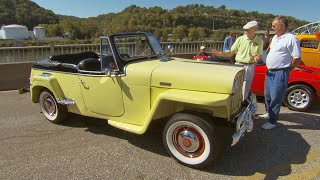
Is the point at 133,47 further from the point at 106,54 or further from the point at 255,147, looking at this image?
the point at 255,147

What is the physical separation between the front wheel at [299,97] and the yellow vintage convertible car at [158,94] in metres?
2.20

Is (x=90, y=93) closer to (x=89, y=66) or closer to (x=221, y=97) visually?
(x=89, y=66)

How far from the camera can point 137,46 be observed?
15.9 ft

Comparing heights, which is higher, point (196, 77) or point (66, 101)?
point (196, 77)

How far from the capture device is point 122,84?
3973 mm

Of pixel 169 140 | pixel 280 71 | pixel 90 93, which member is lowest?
pixel 169 140

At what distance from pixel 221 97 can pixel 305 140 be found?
2.02 meters

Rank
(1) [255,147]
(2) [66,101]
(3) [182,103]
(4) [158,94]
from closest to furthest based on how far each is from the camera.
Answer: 1. (3) [182,103]
2. (4) [158,94]
3. (1) [255,147]
4. (2) [66,101]

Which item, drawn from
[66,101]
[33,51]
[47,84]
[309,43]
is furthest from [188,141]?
[33,51]

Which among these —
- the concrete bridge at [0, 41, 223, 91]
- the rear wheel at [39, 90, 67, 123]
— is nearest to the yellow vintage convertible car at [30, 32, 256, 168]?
the rear wheel at [39, 90, 67, 123]

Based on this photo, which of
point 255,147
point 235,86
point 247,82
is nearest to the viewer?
point 235,86

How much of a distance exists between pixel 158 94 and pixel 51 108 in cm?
248

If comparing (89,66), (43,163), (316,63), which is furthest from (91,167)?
(316,63)

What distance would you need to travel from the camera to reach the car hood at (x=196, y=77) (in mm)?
3388
